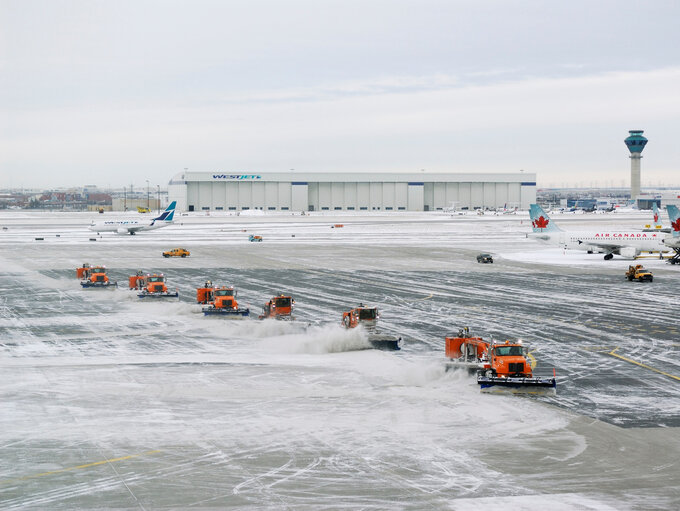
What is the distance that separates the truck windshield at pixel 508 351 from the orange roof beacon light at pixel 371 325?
29.9ft

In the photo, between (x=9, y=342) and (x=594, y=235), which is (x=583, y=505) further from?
(x=594, y=235)

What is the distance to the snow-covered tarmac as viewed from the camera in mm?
21297

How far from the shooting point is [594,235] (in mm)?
95062

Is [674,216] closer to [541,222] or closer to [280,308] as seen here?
[541,222]

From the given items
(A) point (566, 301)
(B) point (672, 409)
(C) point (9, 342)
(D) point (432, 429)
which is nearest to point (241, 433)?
(D) point (432, 429)

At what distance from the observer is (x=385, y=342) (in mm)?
41281

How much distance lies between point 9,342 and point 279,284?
29.2 meters

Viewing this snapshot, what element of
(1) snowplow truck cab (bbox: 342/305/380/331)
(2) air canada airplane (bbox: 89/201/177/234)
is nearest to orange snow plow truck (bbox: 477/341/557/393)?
(1) snowplow truck cab (bbox: 342/305/380/331)

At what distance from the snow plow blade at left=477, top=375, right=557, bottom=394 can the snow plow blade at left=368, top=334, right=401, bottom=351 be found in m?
9.48

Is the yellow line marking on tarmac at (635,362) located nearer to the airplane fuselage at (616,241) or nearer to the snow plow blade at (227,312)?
the snow plow blade at (227,312)

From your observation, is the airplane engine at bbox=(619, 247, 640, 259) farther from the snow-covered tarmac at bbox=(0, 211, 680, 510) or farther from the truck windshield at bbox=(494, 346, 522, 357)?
the truck windshield at bbox=(494, 346, 522, 357)

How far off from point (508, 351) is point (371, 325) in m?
12.4

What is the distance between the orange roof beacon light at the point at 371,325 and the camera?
1624 inches

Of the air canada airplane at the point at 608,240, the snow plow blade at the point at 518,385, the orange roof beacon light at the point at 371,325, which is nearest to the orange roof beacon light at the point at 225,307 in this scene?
the orange roof beacon light at the point at 371,325
